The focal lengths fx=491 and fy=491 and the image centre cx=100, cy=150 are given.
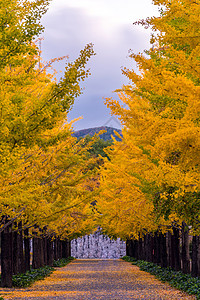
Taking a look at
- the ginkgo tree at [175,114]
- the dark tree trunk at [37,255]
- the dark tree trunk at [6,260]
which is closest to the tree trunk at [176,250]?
the dark tree trunk at [6,260]

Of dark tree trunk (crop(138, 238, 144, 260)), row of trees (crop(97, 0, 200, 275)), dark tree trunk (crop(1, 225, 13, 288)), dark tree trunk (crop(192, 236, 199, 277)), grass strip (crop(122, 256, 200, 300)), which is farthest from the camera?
dark tree trunk (crop(138, 238, 144, 260))

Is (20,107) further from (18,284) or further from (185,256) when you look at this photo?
(185,256)

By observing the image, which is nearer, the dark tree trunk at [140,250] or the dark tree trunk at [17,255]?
the dark tree trunk at [17,255]

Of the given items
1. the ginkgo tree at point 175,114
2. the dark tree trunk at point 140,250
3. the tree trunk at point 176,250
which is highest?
the ginkgo tree at point 175,114

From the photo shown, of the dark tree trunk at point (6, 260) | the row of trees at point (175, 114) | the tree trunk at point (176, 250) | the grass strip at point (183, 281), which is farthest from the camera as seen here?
the tree trunk at point (176, 250)

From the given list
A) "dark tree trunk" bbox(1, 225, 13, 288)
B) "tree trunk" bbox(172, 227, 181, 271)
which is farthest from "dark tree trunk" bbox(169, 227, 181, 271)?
"dark tree trunk" bbox(1, 225, 13, 288)

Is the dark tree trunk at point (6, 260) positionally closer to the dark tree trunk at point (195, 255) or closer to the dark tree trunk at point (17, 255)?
the dark tree trunk at point (17, 255)

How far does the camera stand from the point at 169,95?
1091 cm

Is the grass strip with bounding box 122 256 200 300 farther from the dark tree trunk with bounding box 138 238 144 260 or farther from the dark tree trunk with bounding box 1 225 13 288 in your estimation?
the dark tree trunk with bounding box 138 238 144 260

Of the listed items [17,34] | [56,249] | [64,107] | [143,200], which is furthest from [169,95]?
[56,249]

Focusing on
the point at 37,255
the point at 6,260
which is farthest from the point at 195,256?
the point at 37,255

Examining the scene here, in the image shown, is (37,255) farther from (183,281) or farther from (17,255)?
(183,281)

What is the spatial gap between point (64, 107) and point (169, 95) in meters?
2.82

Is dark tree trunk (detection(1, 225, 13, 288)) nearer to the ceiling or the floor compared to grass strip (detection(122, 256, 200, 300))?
nearer to the ceiling
